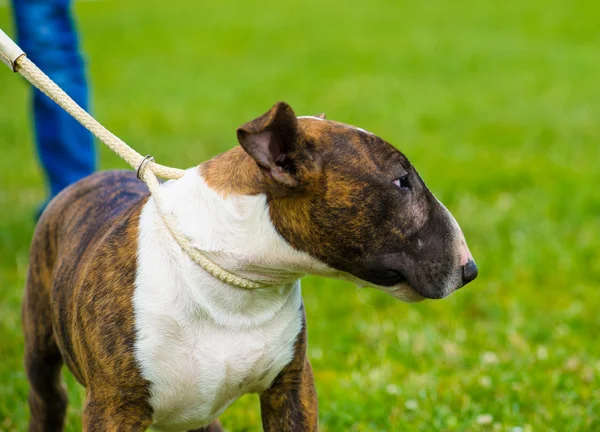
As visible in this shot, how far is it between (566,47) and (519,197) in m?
6.77

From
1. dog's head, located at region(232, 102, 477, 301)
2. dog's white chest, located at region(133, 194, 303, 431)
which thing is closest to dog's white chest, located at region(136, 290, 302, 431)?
dog's white chest, located at region(133, 194, 303, 431)

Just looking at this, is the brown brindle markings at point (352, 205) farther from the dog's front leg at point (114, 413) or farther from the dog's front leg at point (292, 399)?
the dog's front leg at point (114, 413)

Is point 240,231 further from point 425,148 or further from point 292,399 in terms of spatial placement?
point 425,148

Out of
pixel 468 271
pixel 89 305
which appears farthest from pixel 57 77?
pixel 468 271

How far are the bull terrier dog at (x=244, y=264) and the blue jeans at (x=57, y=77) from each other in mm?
2068

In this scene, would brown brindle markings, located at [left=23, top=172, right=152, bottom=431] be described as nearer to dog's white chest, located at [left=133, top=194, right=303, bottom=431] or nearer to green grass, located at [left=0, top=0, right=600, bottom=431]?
dog's white chest, located at [left=133, top=194, right=303, bottom=431]

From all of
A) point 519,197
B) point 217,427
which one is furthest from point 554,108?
point 217,427

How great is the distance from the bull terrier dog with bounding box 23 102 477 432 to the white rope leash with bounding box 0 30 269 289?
2cm

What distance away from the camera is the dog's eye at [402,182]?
254cm

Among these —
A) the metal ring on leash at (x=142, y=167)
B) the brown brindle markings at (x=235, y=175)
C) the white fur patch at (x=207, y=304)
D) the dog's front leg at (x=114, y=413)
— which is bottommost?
the dog's front leg at (x=114, y=413)

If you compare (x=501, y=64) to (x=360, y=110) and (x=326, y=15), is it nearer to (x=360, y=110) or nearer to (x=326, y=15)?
(x=360, y=110)

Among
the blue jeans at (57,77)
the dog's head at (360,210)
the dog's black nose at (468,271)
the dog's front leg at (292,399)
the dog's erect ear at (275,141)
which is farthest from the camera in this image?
the blue jeans at (57,77)

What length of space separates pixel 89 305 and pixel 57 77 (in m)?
2.15

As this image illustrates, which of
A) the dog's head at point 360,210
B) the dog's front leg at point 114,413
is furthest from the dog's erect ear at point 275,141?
the dog's front leg at point 114,413
